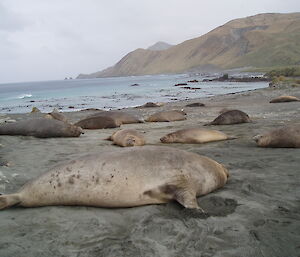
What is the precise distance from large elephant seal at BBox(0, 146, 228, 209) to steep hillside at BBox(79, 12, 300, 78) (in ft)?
309

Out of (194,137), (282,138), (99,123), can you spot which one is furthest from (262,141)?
(99,123)

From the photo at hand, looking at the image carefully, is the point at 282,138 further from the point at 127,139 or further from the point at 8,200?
the point at 8,200

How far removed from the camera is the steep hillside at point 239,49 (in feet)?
354

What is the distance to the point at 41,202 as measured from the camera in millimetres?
3414

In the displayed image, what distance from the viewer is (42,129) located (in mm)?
7914

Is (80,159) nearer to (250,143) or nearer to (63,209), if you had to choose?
(63,209)

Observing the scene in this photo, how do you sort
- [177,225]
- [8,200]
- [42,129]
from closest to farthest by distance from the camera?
[177,225], [8,200], [42,129]

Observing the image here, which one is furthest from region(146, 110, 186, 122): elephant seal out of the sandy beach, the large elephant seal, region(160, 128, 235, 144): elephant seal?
the large elephant seal

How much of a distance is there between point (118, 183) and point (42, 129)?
16.6 feet

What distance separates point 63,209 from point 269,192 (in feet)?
6.94

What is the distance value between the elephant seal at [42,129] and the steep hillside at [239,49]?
91167mm

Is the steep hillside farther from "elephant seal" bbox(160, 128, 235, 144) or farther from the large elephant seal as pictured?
the large elephant seal

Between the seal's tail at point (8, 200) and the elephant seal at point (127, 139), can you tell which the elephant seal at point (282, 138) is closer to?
the elephant seal at point (127, 139)

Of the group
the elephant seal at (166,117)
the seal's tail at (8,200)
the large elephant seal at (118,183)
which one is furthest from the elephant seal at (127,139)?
the elephant seal at (166,117)
